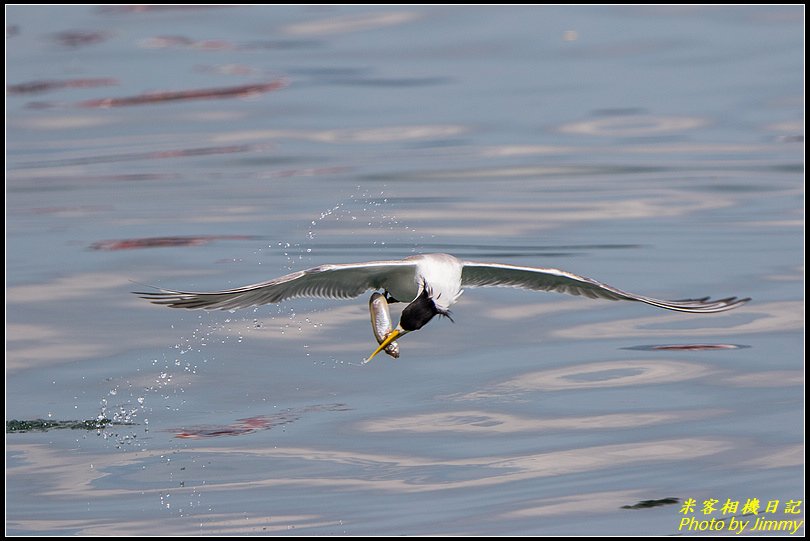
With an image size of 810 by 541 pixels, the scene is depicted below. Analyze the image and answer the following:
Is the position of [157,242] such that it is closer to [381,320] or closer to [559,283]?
[559,283]

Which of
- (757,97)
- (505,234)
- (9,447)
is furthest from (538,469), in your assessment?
(757,97)

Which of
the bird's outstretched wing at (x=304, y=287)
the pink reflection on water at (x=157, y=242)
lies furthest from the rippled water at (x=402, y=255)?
the bird's outstretched wing at (x=304, y=287)

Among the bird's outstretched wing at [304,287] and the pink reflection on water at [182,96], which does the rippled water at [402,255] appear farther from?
the bird's outstretched wing at [304,287]

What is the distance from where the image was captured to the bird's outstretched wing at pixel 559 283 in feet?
33.1

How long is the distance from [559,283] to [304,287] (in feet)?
6.70

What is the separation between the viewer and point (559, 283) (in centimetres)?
1091

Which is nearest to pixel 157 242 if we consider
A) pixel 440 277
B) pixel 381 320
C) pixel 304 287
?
pixel 304 287

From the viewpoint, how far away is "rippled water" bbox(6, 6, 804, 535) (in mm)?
9930

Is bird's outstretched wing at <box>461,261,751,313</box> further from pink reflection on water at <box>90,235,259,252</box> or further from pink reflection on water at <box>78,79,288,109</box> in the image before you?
pink reflection on water at <box>78,79,288,109</box>

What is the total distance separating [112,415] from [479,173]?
1024cm

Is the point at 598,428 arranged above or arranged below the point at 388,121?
below

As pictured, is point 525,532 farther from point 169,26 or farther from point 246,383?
point 169,26

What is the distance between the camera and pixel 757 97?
25.0 meters

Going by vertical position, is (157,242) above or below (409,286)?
below
